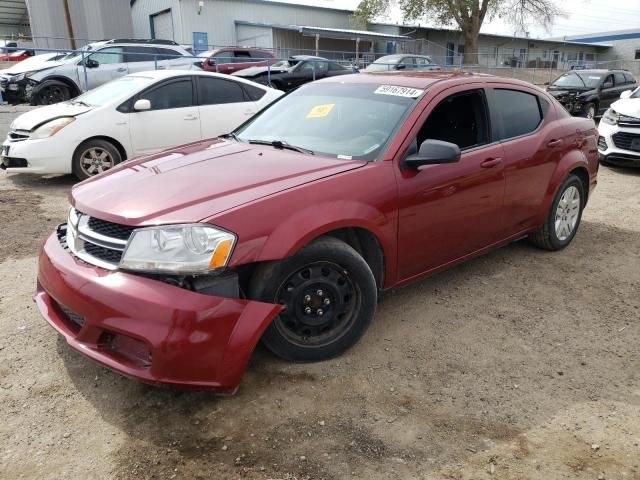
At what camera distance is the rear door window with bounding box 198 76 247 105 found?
25.6ft

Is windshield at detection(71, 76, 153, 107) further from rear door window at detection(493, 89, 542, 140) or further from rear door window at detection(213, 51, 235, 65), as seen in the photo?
rear door window at detection(213, 51, 235, 65)

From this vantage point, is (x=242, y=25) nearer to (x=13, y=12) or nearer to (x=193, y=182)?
(x=13, y=12)

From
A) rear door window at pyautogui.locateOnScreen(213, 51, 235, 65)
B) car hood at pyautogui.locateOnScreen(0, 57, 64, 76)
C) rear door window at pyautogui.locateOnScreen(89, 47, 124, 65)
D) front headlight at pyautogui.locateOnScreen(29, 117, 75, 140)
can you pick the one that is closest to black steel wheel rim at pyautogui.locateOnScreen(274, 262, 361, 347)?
front headlight at pyautogui.locateOnScreen(29, 117, 75, 140)

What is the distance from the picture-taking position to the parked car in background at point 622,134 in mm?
8398

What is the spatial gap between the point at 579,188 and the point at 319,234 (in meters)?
3.27

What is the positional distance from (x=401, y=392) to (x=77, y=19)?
36.2 metres

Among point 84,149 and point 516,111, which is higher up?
point 516,111

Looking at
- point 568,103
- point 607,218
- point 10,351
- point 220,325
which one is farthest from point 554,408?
point 568,103

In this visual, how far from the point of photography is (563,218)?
485cm

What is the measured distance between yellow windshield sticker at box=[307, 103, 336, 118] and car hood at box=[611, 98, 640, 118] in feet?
22.3

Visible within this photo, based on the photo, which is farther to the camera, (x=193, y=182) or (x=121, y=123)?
(x=121, y=123)

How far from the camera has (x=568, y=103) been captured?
14797mm

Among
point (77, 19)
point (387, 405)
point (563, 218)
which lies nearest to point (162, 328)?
point (387, 405)

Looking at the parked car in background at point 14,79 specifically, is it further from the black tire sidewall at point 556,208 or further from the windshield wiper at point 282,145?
the black tire sidewall at point 556,208
